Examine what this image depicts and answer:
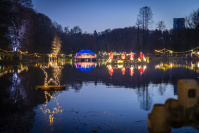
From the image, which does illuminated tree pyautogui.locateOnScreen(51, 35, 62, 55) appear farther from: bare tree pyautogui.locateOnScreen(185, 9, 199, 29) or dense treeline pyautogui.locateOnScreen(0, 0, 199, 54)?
bare tree pyautogui.locateOnScreen(185, 9, 199, 29)

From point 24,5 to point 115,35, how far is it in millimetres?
116310

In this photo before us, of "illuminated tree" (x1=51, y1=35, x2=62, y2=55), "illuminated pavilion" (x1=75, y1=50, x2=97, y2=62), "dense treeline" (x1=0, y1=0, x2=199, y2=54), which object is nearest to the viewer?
"dense treeline" (x1=0, y1=0, x2=199, y2=54)

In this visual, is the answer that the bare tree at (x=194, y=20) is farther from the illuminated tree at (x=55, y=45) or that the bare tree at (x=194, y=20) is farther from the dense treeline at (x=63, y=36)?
the illuminated tree at (x=55, y=45)

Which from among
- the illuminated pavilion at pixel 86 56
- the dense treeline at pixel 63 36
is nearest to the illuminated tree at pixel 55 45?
the dense treeline at pixel 63 36

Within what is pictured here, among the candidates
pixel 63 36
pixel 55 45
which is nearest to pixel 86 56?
pixel 55 45

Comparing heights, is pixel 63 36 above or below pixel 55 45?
above

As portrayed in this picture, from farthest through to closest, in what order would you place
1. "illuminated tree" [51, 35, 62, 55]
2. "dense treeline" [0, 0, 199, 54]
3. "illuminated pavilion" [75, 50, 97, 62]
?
A: 1. "illuminated tree" [51, 35, 62, 55]
2. "illuminated pavilion" [75, 50, 97, 62]
3. "dense treeline" [0, 0, 199, 54]

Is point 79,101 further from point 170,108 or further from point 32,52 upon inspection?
point 32,52

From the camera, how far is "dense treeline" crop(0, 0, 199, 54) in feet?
154

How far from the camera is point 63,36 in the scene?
126 metres

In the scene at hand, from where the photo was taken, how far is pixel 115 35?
166 m

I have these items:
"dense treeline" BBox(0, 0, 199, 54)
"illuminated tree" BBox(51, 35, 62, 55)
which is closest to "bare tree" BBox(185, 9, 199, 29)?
"dense treeline" BBox(0, 0, 199, 54)

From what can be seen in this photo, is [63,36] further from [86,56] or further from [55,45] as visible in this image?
[86,56]

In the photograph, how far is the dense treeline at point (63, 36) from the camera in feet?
154
